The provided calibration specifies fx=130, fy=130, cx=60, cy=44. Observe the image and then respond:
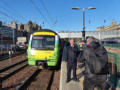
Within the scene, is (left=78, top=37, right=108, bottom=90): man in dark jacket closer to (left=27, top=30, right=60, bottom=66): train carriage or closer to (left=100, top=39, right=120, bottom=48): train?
(left=27, top=30, right=60, bottom=66): train carriage

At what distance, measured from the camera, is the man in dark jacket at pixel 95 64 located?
2407 millimetres

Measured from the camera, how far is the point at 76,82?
5109 millimetres

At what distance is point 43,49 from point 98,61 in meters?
5.97

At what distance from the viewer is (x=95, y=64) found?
2.40m

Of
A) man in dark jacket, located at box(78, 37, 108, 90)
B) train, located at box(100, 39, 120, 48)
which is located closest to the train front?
man in dark jacket, located at box(78, 37, 108, 90)

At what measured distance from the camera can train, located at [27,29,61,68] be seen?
787 cm

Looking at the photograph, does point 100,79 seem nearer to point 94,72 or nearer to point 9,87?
point 94,72

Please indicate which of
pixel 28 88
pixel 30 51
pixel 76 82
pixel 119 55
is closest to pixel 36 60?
pixel 30 51

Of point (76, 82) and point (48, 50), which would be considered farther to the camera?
point (48, 50)

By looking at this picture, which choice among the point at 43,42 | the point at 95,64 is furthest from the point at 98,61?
the point at 43,42

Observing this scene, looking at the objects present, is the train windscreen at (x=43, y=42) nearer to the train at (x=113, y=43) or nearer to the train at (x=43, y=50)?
the train at (x=43, y=50)

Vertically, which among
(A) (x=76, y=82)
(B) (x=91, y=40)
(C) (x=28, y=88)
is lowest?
(C) (x=28, y=88)

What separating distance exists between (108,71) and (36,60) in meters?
5.84

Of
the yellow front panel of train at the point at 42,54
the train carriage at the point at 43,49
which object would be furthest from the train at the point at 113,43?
the yellow front panel of train at the point at 42,54
